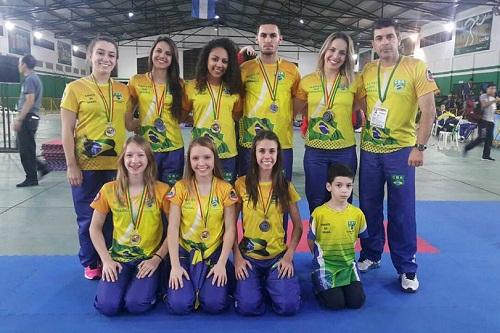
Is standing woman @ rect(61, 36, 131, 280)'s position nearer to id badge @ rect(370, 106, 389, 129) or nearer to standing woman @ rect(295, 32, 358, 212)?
standing woman @ rect(295, 32, 358, 212)

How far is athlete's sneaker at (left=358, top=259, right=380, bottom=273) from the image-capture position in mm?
3410

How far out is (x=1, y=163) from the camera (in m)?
8.34

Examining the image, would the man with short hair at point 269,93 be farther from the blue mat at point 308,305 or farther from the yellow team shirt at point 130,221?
the blue mat at point 308,305

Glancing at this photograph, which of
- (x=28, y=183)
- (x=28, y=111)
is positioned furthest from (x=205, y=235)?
(x=28, y=183)

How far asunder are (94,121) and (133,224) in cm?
81

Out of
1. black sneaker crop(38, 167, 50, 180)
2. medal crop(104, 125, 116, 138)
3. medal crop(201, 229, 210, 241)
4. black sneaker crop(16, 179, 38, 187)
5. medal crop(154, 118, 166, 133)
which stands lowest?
Answer: black sneaker crop(16, 179, 38, 187)

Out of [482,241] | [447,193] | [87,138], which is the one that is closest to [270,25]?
[87,138]

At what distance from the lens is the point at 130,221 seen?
112 inches

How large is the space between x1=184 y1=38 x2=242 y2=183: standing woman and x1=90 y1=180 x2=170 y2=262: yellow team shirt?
1.76 ft

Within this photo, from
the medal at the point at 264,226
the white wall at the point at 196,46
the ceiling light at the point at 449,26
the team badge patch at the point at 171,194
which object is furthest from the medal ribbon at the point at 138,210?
the white wall at the point at 196,46

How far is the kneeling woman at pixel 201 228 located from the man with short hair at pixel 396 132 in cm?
112

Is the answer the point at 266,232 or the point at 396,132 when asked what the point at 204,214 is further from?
the point at 396,132

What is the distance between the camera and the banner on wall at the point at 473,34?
17.1 m

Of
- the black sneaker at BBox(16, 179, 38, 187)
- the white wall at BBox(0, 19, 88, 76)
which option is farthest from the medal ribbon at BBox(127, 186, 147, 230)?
the white wall at BBox(0, 19, 88, 76)
